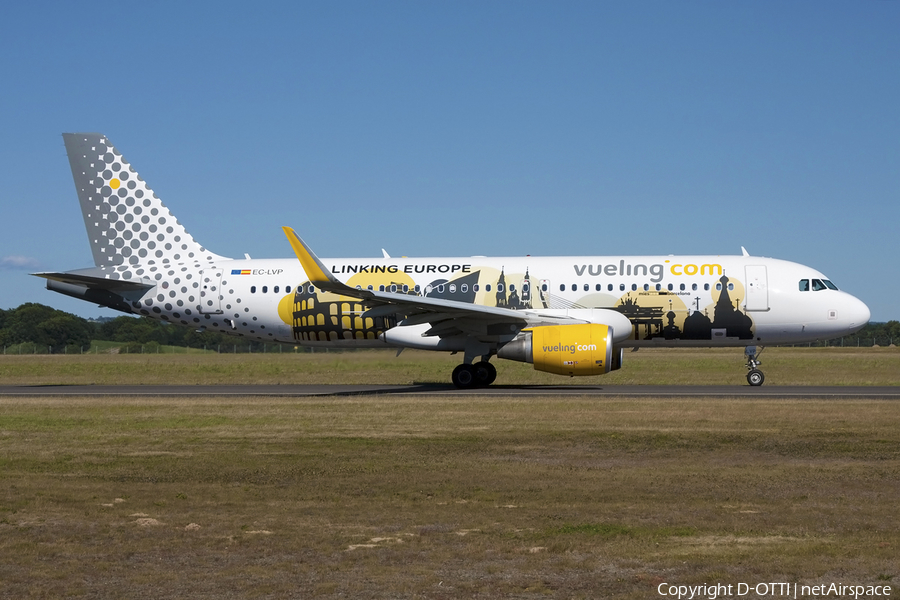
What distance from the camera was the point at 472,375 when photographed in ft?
92.6

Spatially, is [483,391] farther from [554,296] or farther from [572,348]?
[554,296]

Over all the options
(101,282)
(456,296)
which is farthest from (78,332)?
(456,296)

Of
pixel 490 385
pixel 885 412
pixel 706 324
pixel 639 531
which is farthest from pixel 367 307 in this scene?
A: pixel 639 531

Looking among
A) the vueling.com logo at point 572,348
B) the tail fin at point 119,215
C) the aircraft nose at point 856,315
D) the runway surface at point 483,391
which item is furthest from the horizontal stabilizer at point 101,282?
the aircraft nose at point 856,315

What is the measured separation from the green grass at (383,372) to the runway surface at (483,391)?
2.32 m

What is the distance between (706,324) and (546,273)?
477cm

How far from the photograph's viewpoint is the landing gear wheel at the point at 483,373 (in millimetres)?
28281

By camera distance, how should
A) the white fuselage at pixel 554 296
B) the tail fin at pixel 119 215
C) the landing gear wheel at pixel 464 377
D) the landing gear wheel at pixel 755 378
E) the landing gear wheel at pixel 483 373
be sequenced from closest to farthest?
the white fuselage at pixel 554 296 → the landing gear wheel at pixel 755 378 → the landing gear wheel at pixel 464 377 → the landing gear wheel at pixel 483 373 → the tail fin at pixel 119 215

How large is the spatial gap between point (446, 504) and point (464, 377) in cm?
1791

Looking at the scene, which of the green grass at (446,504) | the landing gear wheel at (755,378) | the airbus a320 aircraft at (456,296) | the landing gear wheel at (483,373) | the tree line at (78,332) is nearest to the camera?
the green grass at (446,504)

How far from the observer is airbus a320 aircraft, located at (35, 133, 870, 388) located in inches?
1051

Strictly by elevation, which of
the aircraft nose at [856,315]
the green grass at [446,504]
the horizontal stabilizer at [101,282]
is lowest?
the green grass at [446,504]

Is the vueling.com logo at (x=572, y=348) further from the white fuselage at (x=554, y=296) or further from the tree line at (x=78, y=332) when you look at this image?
the tree line at (x=78, y=332)

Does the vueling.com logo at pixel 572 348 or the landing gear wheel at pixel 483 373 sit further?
the landing gear wheel at pixel 483 373
